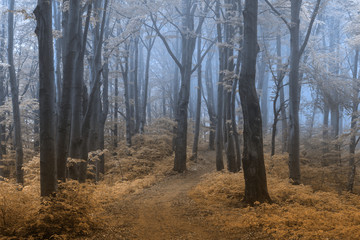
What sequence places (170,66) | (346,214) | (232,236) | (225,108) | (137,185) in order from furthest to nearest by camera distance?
(170,66), (225,108), (137,185), (346,214), (232,236)

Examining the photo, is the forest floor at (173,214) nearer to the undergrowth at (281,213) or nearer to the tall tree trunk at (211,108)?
the undergrowth at (281,213)

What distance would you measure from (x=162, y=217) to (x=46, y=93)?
368 centimetres

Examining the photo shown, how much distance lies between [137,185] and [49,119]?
585cm

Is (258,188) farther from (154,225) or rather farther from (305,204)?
(154,225)

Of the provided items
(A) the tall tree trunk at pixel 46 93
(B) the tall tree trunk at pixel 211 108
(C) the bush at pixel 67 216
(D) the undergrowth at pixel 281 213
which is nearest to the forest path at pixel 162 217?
(D) the undergrowth at pixel 281 213

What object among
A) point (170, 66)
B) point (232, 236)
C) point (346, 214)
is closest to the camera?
point (232, 236)

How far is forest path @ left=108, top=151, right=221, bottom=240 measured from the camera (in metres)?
5.21

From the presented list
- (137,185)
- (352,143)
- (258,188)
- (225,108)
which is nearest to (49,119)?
(258,188)

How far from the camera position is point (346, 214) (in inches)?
216

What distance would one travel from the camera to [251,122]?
6.95 m

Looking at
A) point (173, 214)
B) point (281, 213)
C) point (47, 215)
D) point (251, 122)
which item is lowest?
point (173, 214)

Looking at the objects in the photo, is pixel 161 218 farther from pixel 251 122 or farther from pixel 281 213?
pixel 251 122

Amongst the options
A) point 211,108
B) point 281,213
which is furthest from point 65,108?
point 211,108

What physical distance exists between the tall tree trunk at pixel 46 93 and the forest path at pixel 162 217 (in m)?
1.88
